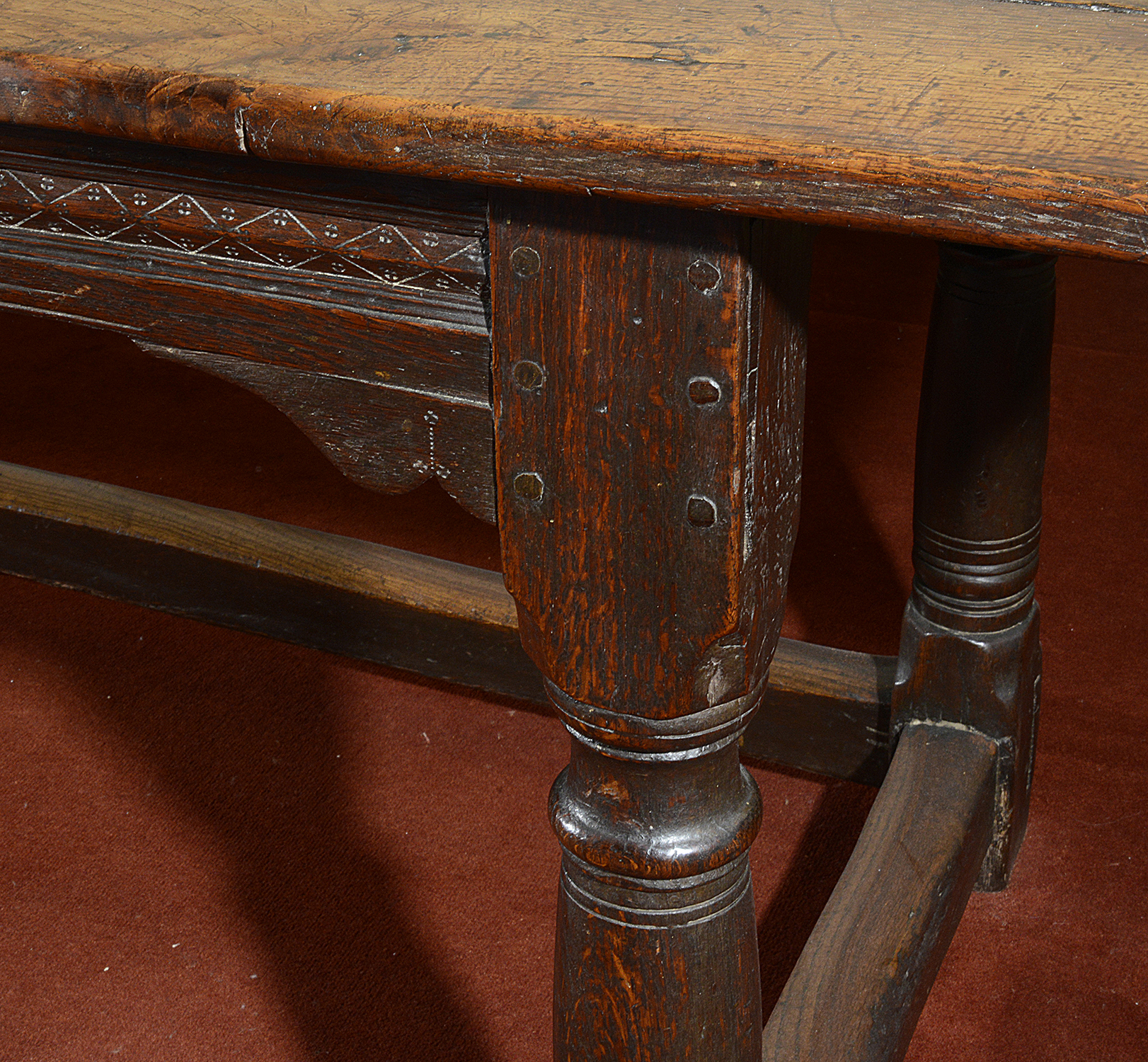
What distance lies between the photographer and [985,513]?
1.14 meters

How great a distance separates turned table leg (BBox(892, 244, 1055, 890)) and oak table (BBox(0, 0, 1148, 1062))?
16.3 inches

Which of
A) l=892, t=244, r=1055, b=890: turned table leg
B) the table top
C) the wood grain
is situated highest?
the table top

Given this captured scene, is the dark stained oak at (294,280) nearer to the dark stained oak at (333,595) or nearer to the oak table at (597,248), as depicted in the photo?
the oak table at (597,248)

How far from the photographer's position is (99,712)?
4.95 ft

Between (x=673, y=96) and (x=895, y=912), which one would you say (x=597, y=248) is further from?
(x=895, y=912)

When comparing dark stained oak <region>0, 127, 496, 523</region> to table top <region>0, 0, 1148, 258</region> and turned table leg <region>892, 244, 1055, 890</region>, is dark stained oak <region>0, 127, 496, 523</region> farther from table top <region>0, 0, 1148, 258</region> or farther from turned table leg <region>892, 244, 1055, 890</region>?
turned table leg <region>892, 244, 1055, 890</region>

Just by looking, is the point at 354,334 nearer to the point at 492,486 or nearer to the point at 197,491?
the point at 492,486

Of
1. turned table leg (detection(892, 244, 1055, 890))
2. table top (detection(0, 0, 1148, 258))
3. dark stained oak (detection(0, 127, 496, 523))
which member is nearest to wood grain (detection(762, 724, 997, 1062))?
turned table leg (detection(892, 244, 1055, 890))

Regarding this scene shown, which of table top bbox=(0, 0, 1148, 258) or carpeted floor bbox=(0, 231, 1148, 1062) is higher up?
table top bbox=(0, 0, 1148, 258)

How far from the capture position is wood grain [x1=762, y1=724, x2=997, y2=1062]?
92 centimetres

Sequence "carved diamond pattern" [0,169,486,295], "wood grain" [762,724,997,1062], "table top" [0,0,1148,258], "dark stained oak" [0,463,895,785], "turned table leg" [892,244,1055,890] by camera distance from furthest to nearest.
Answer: "dark stained oak" [0,463,895,785], "turned table leg" [892,244,1055,890], "wood grain" [762,724,997,1062], "carved diamond pattern" [0,169,486,295], "table top" [0,0,1148,258]

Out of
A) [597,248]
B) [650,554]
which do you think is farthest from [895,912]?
[597,248]

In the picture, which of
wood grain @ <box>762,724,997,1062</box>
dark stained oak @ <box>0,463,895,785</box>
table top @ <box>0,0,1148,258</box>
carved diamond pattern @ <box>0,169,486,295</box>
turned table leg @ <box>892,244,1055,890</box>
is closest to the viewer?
table top @ <box>0,0,1148,258</box>

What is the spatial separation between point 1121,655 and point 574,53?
1222 mm
